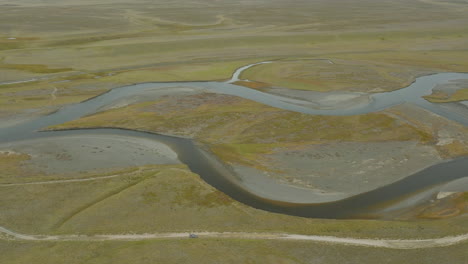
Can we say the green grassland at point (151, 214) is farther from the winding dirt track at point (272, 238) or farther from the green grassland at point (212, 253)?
the green grassland at point (212, 253)

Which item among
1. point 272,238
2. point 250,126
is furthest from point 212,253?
point 250,126

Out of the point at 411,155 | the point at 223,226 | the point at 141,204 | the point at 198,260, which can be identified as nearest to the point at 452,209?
the point at 411,155

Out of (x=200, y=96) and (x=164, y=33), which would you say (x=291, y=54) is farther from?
(x=164, y=33)

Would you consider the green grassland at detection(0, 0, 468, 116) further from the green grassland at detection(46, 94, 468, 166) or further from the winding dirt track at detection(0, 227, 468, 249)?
the winding dirt track at detection(0, 227, 468, 249)

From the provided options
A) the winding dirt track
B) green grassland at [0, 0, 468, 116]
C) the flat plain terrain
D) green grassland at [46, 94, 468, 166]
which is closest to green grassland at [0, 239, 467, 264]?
the flat plain terrain

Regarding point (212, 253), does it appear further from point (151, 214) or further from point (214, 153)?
point (214, 153)

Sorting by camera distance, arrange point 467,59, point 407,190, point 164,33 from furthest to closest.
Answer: point 164,33 < point 467,59 < point 407,190
